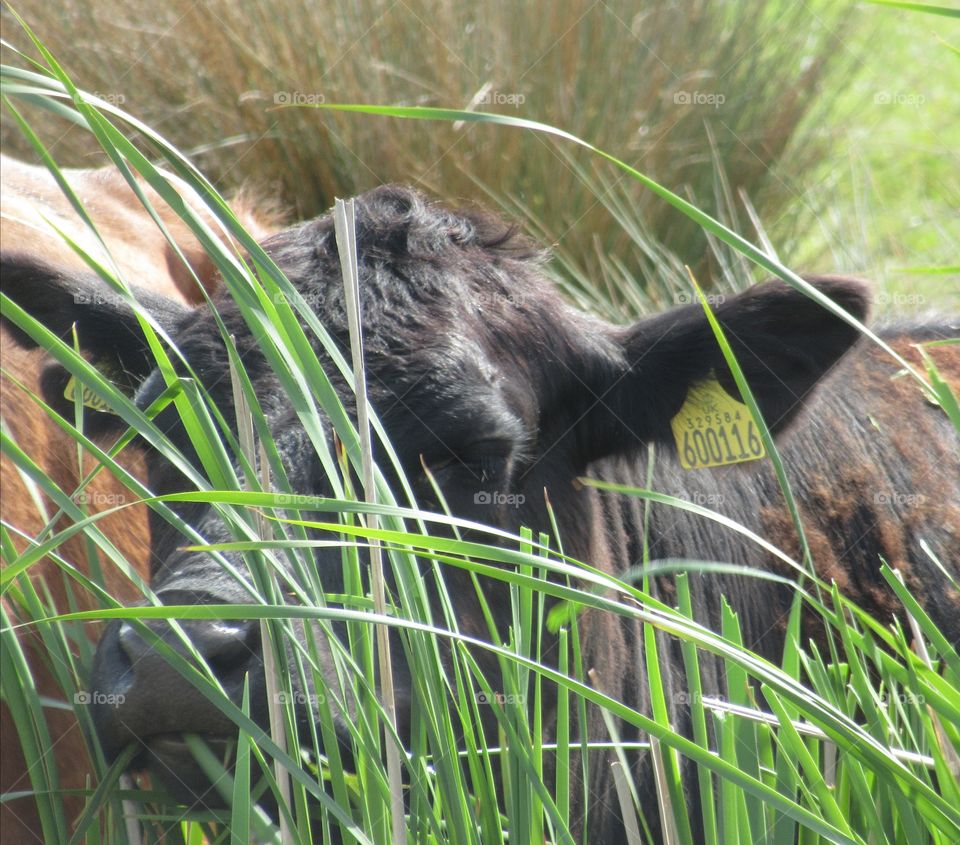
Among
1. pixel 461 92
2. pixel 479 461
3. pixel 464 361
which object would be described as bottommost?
pixel 479 461

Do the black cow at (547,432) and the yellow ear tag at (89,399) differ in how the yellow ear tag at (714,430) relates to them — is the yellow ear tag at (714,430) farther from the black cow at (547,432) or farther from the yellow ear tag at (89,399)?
the yellow ear tag at (89,399)

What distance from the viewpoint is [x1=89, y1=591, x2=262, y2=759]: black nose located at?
5.53 ft

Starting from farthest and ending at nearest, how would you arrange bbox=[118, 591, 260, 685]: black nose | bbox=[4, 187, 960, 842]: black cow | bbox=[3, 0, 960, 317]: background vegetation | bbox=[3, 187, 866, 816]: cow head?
bbox=[3, 0, 960, 317]: background vegetation, bbox=[3, 187, 866, 816]: cow head, bbox=[4, 187, 960, 842]: black cow, bbox=[118, 591, 260, 685]: black nose

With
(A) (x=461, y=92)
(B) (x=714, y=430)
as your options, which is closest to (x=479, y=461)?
(B) (x=714, y=430)

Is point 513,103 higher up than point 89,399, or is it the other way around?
point 513,103

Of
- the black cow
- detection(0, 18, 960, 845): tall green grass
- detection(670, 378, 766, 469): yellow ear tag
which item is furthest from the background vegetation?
detection(0, 18, 960, 845): tall green grass

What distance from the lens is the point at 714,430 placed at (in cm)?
244

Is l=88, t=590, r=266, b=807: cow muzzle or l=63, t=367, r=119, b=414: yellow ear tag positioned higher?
l=63, t=367, r=119, b=414: yellow ear tag

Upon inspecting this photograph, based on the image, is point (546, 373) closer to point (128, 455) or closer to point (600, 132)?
point (128, 455)

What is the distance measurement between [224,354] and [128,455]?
1.20 meters

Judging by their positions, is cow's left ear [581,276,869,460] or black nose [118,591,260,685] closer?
black nose [118,591,260,685]

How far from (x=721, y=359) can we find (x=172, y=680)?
1319 mm

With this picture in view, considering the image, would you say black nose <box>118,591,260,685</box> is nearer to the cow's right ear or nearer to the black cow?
the black cow

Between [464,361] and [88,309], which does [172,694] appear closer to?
[464,361]
